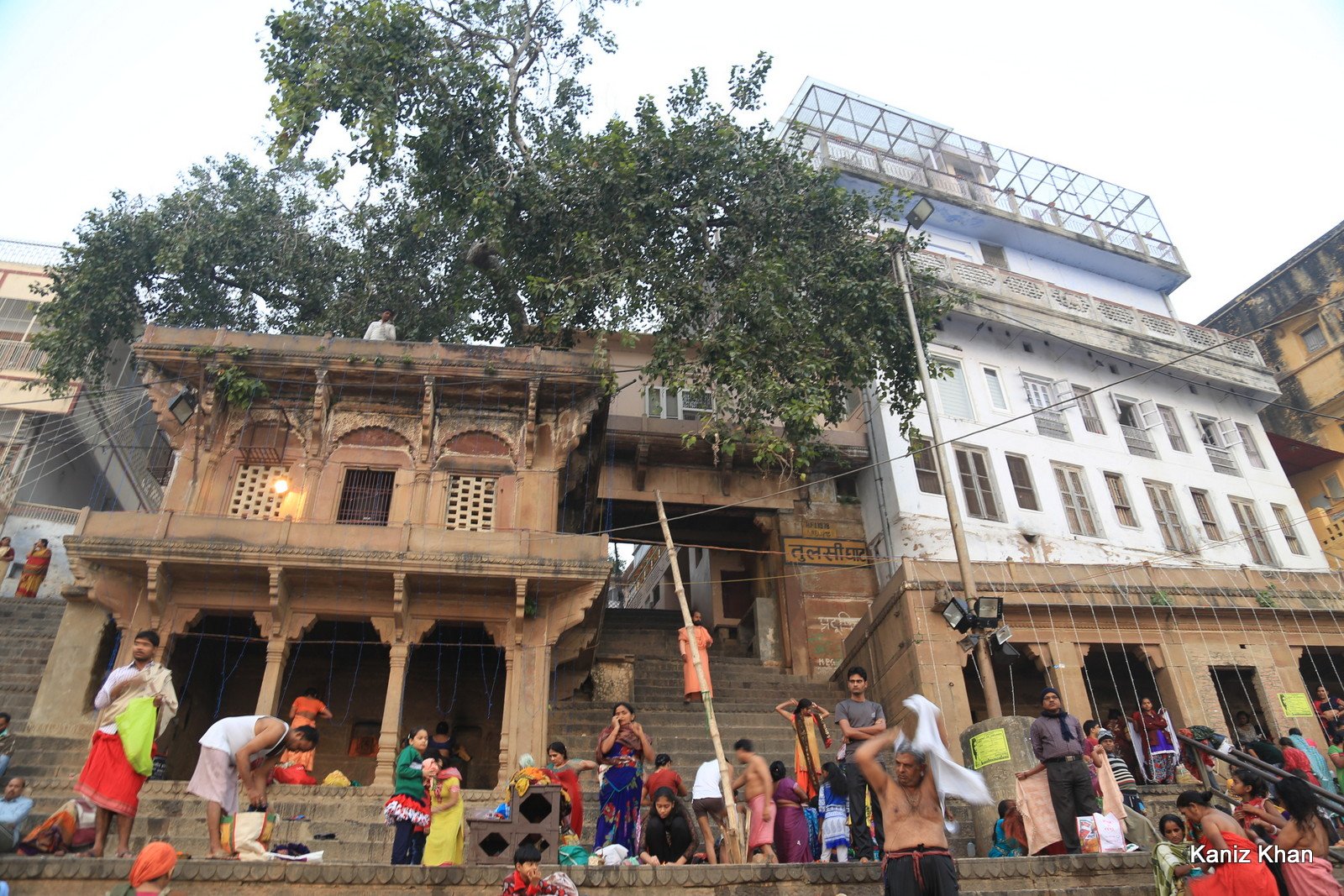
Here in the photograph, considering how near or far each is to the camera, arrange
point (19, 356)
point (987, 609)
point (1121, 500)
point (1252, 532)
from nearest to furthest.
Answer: point (987, 609) → point (1121, 500) → point (19, 356) → point (1252, 532)

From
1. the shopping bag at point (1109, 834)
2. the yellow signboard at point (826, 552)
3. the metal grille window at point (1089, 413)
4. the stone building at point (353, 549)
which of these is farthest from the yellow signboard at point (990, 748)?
the metal grille window at point (1089, 413)

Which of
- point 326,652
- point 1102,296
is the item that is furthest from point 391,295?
point 1102,296

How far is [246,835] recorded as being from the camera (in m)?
7.29

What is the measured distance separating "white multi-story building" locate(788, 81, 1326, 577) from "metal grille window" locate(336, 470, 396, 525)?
1061 centimetres

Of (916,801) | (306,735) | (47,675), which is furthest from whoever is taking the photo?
(47,675)

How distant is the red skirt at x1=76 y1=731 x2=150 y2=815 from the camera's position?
747 cm

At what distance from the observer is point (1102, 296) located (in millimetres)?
27328

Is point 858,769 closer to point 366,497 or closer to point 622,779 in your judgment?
point 622,779

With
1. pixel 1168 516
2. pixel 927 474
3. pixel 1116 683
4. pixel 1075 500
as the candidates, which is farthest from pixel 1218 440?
pixel 1116 683

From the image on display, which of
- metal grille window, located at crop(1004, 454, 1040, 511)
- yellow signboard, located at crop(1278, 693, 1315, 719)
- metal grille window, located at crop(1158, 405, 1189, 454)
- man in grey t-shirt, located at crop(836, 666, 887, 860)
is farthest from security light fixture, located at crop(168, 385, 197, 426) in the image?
metal grille window, located at crop(1158, 405, 1189, 454)

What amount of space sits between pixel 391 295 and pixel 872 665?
13.6 metres

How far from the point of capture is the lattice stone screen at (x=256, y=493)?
51.7 feet

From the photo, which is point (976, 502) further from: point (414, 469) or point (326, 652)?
point (326, 652)

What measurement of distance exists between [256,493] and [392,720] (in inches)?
206
